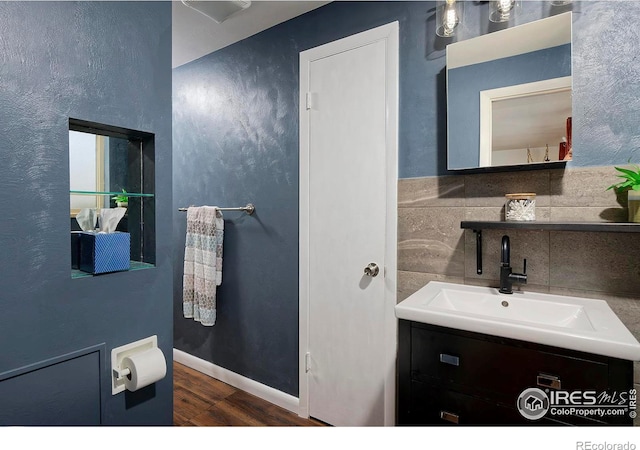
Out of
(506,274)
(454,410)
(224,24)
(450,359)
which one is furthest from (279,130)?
(454,410)

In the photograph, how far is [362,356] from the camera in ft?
6.06

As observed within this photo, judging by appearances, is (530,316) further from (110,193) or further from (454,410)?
(110,193)

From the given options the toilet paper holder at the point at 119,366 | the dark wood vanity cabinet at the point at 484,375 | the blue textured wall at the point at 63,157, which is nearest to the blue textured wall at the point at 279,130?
the dark wood vanity cabinet at the point at 484,375

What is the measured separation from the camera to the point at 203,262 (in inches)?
92.6

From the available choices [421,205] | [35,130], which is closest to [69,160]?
[35,130]

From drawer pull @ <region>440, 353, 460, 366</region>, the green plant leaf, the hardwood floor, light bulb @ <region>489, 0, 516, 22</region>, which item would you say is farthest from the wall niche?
the green plant leaf

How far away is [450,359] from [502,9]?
1.42 metres

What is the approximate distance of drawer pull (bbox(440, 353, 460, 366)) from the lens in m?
1.19

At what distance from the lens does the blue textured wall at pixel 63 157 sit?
0.96 m

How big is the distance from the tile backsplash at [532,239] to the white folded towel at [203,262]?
1.28 meters

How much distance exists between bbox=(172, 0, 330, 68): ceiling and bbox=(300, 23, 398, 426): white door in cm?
27

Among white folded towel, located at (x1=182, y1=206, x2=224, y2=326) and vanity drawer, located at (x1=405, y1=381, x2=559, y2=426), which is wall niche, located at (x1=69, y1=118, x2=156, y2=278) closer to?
white folded towel, located at (x1=182, y1=206, x2=224, y2=326)
